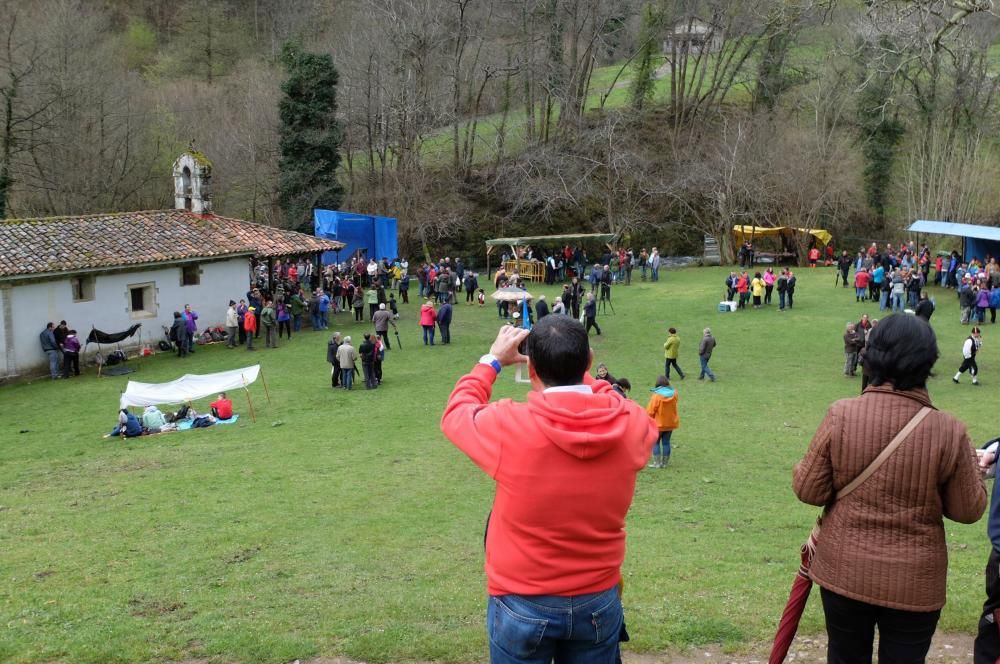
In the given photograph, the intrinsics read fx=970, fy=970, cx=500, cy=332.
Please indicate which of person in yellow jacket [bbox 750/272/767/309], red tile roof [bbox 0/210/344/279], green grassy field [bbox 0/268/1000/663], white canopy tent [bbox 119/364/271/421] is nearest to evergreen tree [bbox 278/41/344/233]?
red tile roof [bbox 0/210/344/279]

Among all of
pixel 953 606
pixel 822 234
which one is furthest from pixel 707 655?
pixel 822 234

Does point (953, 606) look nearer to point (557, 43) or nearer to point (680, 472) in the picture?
point (680, 472)

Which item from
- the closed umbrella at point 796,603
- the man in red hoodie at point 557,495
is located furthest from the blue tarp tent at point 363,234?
the man in red hoodie at point 557,495

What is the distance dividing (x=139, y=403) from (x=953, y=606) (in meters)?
16.6

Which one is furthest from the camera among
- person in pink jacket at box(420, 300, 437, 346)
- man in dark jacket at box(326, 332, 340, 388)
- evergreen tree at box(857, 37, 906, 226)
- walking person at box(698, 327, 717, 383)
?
evergreen tree at box(857, 37, 906, 226)

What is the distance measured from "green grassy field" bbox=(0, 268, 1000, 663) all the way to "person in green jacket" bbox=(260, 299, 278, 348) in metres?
1.07

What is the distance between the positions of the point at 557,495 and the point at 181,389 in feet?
58.5

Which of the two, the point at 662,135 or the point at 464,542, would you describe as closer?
the point at 464,542

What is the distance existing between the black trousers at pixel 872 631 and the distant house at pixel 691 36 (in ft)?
172

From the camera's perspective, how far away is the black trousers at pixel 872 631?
367cm

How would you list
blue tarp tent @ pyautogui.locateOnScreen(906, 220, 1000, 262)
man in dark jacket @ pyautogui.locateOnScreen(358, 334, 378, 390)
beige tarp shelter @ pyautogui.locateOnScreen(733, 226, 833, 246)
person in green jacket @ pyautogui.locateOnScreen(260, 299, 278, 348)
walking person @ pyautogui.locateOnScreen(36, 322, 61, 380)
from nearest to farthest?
man in dark jacket @ pyautogui.locateOnScreen(358, 334, 378, 390), walking person @ pyautogui.locateOnScreen(36, 322, 61, 380), person in green jacket @ pyautogui.locateOnScreen(260, 299, 278, 348), blue tarp tent @ pyautogui.locateOnScreen(906, 220, 1000, 262), beige tarp shelter @ pyautogui.locateOnScreen(733, 226, 833, 246)

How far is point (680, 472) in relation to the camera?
49.2ft

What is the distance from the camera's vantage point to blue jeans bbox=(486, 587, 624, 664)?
3275 millimetres

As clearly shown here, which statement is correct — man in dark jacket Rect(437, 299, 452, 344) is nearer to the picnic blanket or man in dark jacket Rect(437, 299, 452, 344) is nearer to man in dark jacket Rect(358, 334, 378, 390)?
man in dark jacket Rect(358, 334, 378, 390)
